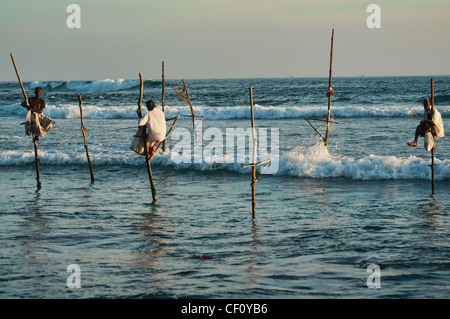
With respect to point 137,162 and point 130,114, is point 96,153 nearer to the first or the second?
point 137,162

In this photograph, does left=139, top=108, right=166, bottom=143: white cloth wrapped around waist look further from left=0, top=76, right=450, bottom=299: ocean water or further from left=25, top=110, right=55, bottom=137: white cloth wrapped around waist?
left=25, top=110, right=55, bottom=137: white cloth wrapped around waist

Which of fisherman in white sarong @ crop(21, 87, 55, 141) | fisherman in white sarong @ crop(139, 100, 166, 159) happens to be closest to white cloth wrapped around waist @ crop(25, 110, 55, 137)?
fisherman in white sarong @ crop(21, 87, 55, 141)

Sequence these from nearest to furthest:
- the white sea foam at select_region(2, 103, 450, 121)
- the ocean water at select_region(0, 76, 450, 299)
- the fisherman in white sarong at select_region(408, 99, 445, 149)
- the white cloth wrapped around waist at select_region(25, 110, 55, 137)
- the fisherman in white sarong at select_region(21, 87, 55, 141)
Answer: the ocean water at select_region(0, 76, 450, 299), the fisherman in white sarong at select_region(408, 99, 445, 149), the fisherman in white sarong at select_region(21, 87, 55, 141), the white cloth wrapped around waist at select_region(25, 110, 55, 137), the white sea foam at select_region(2, 103, 450, 121)

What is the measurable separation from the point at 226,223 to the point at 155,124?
203cm

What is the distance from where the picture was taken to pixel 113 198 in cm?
1035

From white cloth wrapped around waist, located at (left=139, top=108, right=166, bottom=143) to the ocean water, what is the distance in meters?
1.27

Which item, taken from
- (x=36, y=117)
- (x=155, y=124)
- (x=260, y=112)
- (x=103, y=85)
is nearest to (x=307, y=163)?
(x=155, y=124)

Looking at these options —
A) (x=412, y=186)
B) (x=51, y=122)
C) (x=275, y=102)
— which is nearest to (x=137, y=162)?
(x=51, y=122)

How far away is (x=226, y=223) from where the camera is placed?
823 cm

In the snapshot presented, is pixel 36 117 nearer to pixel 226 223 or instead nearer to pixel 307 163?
pixel 226 223

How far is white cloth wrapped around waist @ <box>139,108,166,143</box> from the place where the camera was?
348 inches
